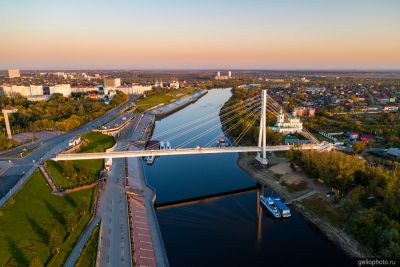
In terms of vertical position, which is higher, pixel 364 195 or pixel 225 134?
pixel 364 195

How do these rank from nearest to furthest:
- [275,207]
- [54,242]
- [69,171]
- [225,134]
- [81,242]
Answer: [54,242] → [81,242] → [275,207] → [69,171] → [225,134]

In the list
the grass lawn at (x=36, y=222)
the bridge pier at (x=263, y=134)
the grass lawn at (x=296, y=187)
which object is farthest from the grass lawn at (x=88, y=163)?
the grass lawn at (x=296, y=187)

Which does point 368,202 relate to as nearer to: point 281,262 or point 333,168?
point 333,168

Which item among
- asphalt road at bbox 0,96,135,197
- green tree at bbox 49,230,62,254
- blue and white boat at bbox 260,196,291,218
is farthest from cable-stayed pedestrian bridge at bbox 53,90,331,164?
green tree at bbox 49,230,62,254

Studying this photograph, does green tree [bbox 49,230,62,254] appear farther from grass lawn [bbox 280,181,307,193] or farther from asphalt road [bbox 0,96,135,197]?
grass lawn [bbox 280,181,307,193]

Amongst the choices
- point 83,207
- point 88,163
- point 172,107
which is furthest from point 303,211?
point 172,107

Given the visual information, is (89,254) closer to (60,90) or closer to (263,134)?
(263,134)

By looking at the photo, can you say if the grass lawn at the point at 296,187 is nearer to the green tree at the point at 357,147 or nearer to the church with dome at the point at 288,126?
the green tree at the point at 357,147
